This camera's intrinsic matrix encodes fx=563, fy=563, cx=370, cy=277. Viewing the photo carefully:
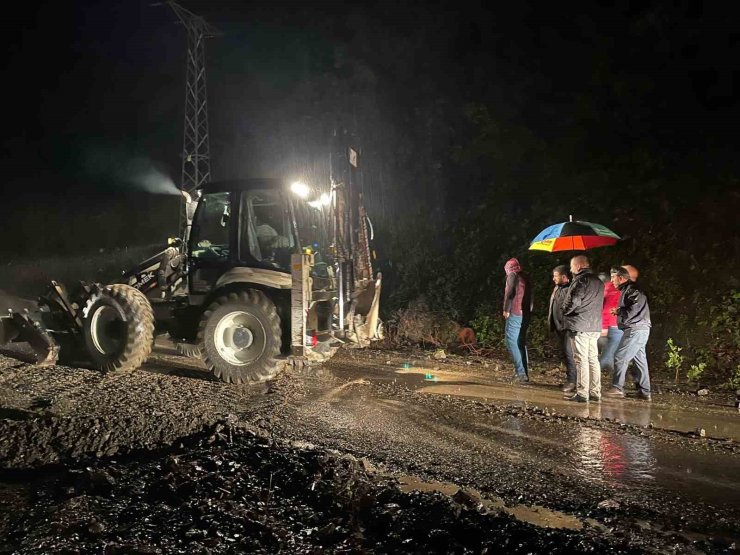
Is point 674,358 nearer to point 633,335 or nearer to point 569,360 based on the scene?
point 633,335

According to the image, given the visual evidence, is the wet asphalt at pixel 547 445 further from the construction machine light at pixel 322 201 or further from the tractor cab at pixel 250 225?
the construction machine light at pixel 322 201

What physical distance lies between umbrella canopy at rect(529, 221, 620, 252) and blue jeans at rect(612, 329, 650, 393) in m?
1.71

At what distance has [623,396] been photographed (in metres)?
7.48

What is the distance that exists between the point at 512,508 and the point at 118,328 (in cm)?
657

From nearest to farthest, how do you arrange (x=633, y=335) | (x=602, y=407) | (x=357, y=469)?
(x=357, y=469) < (x=602, y=407) < (x=633, y=335)

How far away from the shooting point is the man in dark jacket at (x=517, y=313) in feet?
27.6

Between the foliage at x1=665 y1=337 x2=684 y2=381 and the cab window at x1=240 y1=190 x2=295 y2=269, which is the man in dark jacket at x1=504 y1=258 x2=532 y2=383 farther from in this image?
the cab window at x1=240 y1=190 x2=295 y2=269

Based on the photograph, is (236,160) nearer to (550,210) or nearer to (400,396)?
(550,210)

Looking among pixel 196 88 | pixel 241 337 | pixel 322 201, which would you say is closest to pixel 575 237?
pixel 322 201

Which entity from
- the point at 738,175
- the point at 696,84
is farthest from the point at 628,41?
the point at 738,175

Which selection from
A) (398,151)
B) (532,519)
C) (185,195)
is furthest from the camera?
(398,151)

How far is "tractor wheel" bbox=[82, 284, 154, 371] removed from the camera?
8.16 m

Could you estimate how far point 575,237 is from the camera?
8.88m

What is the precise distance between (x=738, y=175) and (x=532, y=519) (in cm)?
1005
